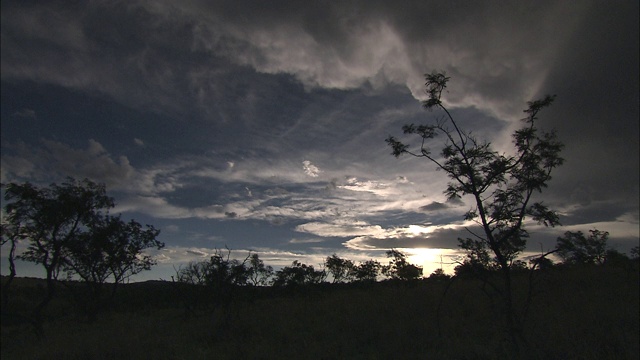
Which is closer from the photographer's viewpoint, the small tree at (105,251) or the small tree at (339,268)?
the small tree at (105,251)

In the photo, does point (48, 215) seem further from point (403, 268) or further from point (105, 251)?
point (403, 268)

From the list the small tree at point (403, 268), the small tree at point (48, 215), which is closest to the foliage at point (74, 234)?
the small tree at point (48, 215)

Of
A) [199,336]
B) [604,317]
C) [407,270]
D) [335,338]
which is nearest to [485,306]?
[604,317]

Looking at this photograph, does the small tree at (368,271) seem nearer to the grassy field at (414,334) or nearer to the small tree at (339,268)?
the small tree at (339,268)

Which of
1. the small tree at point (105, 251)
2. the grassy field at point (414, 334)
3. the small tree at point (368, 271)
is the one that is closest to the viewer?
the grassy field at point (414, 334)

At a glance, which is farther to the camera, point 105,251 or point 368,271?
point 368,271

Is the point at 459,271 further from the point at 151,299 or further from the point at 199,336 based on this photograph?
the point at 151,299

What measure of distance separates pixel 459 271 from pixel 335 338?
6.58 m

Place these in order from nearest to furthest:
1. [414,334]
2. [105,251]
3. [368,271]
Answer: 1. [414,334]
2. [105,251]
3. [368,271]

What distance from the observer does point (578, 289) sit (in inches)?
811

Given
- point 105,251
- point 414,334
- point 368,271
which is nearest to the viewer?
point 414,334

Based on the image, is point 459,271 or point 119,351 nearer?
point 459,271

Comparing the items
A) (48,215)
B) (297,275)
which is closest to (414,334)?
(48,215)

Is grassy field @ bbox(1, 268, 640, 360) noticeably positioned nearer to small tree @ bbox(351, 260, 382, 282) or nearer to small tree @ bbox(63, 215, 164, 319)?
small tree @ bbox(63, 215, 164, 319)
